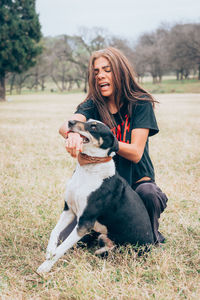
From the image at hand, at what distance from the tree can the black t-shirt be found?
67.6 feet

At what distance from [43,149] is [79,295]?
5253 mm

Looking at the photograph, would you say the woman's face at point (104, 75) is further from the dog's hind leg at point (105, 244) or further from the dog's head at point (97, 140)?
the dog's hind leg at point (105, 244)

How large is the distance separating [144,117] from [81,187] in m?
0.96

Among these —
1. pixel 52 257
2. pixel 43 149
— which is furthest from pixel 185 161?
pixel 52 257

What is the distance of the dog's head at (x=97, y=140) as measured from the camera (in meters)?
2.27

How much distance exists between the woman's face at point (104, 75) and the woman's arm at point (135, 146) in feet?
1.66

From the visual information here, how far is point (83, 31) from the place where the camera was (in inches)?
1768

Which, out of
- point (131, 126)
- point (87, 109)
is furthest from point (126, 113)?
point (87, 109)

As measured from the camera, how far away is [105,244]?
262 cm

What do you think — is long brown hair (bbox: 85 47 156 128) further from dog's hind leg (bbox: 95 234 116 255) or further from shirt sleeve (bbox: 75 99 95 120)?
dog's hind leg (bbox: 95 234 116 255)

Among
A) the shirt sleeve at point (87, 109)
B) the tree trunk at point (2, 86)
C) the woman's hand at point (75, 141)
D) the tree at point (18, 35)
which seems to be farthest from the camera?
the tree trunk at point (2, 86)

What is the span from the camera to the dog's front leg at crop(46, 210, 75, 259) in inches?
96.3

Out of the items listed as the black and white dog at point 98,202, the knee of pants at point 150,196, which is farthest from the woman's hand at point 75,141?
the knee of pants at point 150,196

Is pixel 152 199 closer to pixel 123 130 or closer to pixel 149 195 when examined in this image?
pixel 149 195
